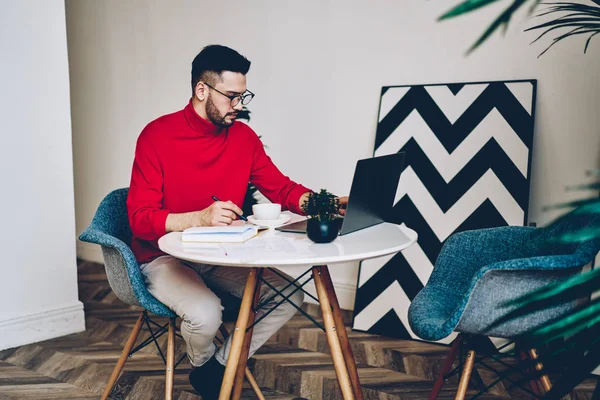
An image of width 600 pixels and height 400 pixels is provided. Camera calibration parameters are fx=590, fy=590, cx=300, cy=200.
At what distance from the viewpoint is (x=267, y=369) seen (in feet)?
8.48

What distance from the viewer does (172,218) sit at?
202 centimetres

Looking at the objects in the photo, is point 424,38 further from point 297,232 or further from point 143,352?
point 143,352

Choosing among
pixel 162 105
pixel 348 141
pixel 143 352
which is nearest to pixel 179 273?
pixel 143 352

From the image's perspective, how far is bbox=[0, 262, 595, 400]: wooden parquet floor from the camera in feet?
7.70

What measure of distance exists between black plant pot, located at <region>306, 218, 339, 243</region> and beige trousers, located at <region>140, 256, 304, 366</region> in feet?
1.46

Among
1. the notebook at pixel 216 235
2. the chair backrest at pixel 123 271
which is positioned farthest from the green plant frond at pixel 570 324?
the chair backrest at pixel 123 271

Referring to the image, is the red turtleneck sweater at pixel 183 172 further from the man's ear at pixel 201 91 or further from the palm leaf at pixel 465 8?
the palm leaf at pixel 465 8

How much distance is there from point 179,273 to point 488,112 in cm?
168

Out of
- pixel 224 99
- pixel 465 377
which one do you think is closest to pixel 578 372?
pixel 465 377

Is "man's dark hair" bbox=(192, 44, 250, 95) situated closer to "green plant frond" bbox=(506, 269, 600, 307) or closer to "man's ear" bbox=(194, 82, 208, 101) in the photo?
"man's ear" bbox=(194, 82, 208, 101)

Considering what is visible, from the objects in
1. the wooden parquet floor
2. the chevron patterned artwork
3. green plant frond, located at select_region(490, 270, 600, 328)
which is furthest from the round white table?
the chevron patterned artwork

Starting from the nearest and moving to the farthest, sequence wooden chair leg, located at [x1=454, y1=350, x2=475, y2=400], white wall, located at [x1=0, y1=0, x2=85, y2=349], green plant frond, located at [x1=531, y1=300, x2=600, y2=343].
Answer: green plant frond, located at [x1=531, y1=300, x2=600, y2=343] < wooden chair leg, located at [x1=454, y1=350, x2=475, y2=400] < white wall, located at [x1=0, y1=0, x2=85, y2=349]

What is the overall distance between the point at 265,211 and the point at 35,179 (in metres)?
1.57

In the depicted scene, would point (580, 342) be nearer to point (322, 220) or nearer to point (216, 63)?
point (322, 220)
